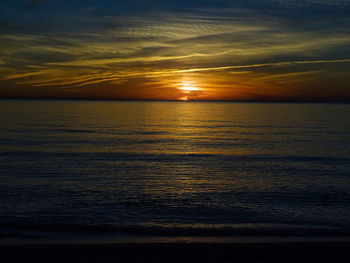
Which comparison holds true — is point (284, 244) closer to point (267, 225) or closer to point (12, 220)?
point (267, 225)

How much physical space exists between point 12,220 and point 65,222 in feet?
6.12

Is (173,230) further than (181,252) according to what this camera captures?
Yes

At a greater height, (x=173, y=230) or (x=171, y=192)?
(x=171, y=192)

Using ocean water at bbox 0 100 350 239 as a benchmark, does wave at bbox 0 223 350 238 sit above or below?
below

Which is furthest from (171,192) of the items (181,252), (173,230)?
(181,252)

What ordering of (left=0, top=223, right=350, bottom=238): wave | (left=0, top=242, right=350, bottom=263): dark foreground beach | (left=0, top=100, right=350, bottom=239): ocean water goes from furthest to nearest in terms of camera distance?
(left=0, top=100, right=350, bottom=239): ocean water
(left=0, top=223, right=350, bottom=238): wave
(left=0, top=242, right=350, bottom=263): dark foreground beach

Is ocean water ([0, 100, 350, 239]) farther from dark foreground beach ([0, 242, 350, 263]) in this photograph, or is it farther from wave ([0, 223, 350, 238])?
dark foreground beach ([0, 242, 350, 263])

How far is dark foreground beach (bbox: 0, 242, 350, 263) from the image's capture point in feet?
26.3

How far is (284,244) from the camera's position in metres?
9.13

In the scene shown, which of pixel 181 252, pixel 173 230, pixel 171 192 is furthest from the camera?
pixel 171 192

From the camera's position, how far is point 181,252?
27.8ft

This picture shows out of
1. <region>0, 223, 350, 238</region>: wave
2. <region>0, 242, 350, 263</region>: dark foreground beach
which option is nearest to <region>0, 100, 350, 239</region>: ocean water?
<region>0, 223, 350, 238</region>: wave

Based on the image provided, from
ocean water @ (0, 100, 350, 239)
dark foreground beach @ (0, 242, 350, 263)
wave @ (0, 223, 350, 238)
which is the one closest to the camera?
dark foreground beach @ (0, 242, 350, 263)

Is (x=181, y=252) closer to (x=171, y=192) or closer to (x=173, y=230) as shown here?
(x=173, y=230)
